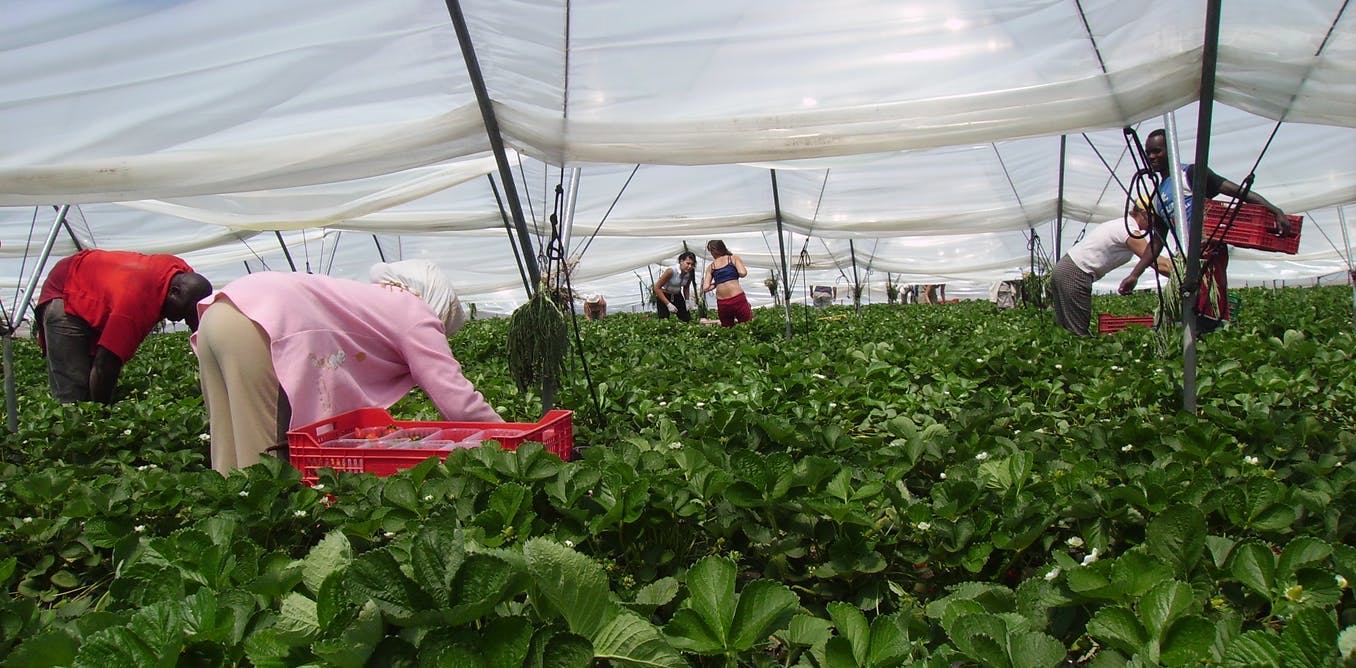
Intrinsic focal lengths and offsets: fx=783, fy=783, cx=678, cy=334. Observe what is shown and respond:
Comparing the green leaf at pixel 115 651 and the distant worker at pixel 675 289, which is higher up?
the distant worker at pixel 675 289

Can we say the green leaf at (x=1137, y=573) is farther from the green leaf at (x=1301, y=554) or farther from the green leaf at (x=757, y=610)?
the green leaf at (x=757, y=610)

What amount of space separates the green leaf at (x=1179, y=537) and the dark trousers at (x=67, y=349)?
537 centimetres

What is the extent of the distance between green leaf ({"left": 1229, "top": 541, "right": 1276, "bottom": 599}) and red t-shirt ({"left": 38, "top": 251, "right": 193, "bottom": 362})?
14.6 feet

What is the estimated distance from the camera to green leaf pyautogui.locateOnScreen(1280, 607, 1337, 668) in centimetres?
76

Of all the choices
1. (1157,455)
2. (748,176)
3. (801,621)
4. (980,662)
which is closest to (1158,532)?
(980,662)

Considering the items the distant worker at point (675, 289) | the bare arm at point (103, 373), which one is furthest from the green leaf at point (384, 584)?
the distant worker at point (675, 289)

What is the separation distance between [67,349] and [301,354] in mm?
3087

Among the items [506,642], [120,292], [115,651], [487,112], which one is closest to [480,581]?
[506,642]

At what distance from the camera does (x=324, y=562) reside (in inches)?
43.0

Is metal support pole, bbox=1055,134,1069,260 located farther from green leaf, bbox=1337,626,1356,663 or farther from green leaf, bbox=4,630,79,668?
green leaf, bbox=4,630,79,668

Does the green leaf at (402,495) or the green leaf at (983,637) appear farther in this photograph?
the green leaf at (402,495)

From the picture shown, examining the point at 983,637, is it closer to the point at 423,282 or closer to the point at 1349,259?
the point at 423,282

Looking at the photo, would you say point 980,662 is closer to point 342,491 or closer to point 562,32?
point 342,491

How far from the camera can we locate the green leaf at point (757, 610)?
3.37ft
